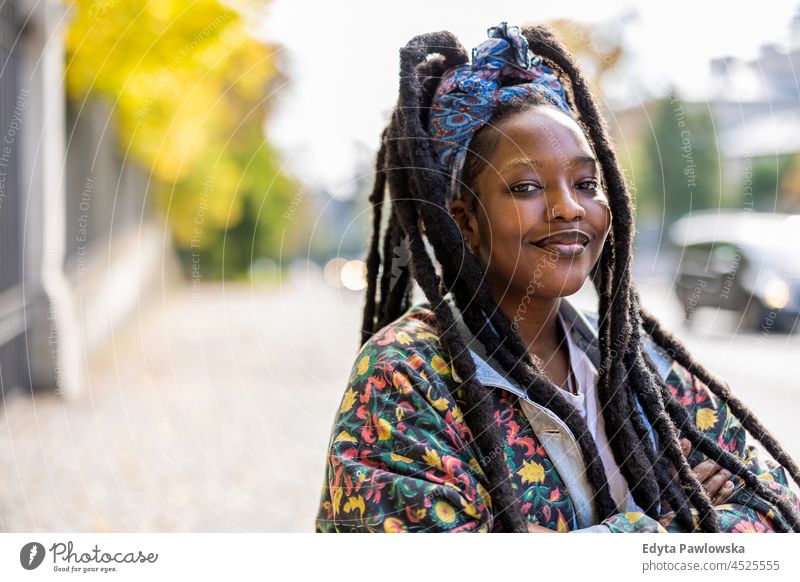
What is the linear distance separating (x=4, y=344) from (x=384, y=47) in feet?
18.4

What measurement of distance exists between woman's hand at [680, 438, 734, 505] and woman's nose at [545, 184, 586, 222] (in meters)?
0.59

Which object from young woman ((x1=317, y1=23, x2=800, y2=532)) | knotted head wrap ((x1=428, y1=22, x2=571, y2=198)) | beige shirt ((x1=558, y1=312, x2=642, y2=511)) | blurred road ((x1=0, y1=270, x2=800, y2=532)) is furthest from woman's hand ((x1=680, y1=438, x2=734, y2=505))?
blurred road ((x1=0, y1=270, x2=800, y2=532))

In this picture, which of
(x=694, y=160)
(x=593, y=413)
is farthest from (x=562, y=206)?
(x=694, y=160)

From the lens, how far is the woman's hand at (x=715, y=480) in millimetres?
2043

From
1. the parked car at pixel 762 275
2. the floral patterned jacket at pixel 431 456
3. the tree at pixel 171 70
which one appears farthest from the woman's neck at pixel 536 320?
the parked car at pixel 762 275

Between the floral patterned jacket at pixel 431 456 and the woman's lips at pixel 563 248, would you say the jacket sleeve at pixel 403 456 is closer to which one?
the floral patterned jacket at pixel 431 456

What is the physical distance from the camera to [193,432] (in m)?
7.11

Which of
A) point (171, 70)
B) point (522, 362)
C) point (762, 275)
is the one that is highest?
point (171, 70)

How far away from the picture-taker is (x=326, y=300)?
19.6 metres

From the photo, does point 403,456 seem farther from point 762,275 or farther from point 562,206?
point 762,275

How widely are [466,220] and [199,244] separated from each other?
215 inches

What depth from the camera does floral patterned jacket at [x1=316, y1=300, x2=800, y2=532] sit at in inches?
70.7
